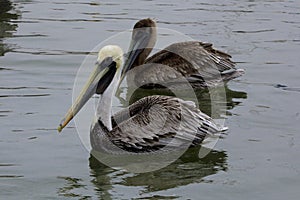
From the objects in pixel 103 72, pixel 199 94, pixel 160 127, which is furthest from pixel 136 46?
pixel 160 127

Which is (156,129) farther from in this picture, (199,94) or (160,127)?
(199,94)

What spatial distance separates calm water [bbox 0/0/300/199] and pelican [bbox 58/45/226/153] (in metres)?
0.19

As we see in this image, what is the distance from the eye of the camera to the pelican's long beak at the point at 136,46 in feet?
28.5

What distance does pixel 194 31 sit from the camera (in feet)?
36.4

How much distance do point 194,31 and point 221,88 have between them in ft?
8.76

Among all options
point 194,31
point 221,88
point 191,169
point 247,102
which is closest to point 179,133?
point 191,169

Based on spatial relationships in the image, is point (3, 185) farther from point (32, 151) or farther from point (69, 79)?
point (69, 79)

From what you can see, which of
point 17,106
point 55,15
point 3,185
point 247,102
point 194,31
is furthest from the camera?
point 55,15

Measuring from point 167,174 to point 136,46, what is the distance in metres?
3.10

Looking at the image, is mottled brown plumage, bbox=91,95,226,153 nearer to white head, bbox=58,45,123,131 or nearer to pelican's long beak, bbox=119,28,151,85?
white head, bbox=58,45,123,131

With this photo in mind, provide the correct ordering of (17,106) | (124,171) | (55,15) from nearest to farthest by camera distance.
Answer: (124,171), (17,106), (55,15)

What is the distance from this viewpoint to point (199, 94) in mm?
8461

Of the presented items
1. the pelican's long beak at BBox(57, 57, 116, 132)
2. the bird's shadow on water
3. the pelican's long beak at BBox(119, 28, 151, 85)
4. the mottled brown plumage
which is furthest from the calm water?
the pelican's long beak at BBox(119, 28, 151, 85)

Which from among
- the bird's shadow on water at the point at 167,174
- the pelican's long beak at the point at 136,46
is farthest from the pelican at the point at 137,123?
the pelican's long beak at the point at 136,46
